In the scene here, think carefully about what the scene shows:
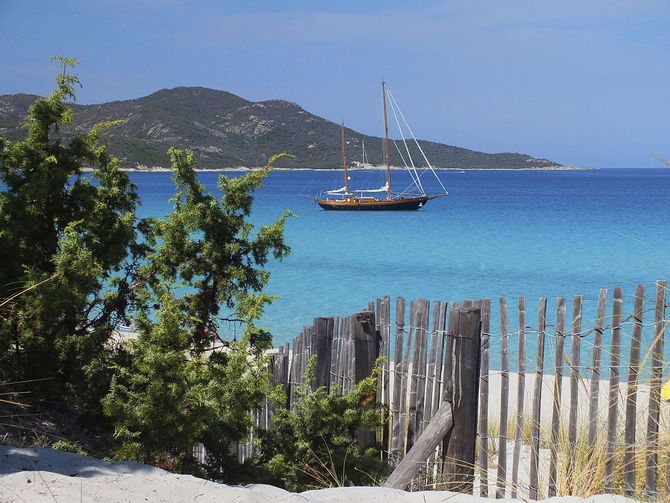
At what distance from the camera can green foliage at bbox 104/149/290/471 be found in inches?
199

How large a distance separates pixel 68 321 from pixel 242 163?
118 meters

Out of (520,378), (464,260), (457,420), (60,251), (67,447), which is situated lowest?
(464,260)

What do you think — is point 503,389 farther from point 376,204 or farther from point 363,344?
point 376,204

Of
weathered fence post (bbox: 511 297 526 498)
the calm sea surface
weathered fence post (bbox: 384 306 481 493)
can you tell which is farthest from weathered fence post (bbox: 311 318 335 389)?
weathered fence post (bbox: 511 297 526 498)

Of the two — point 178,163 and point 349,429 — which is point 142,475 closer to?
point 349,429

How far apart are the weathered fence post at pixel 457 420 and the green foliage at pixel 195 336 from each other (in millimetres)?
1078

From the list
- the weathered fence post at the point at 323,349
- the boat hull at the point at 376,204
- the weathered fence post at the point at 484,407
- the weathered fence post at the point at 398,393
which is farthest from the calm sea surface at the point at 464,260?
the boat hull at the point at 376,204

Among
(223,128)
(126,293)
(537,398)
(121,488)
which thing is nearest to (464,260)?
(126,293)

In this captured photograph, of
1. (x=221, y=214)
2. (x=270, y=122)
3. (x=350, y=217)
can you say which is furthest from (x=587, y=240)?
(x=270, y=122)

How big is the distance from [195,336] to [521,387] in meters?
2.56

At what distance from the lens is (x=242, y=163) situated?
122 meters

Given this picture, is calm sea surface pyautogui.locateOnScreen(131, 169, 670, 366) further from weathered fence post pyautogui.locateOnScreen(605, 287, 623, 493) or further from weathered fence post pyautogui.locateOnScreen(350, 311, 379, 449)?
weathered fence post pyautogui.locateOnScreen(605, 287, 623, 493)

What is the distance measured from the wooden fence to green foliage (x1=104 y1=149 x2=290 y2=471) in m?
0.72

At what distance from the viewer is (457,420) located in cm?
518
